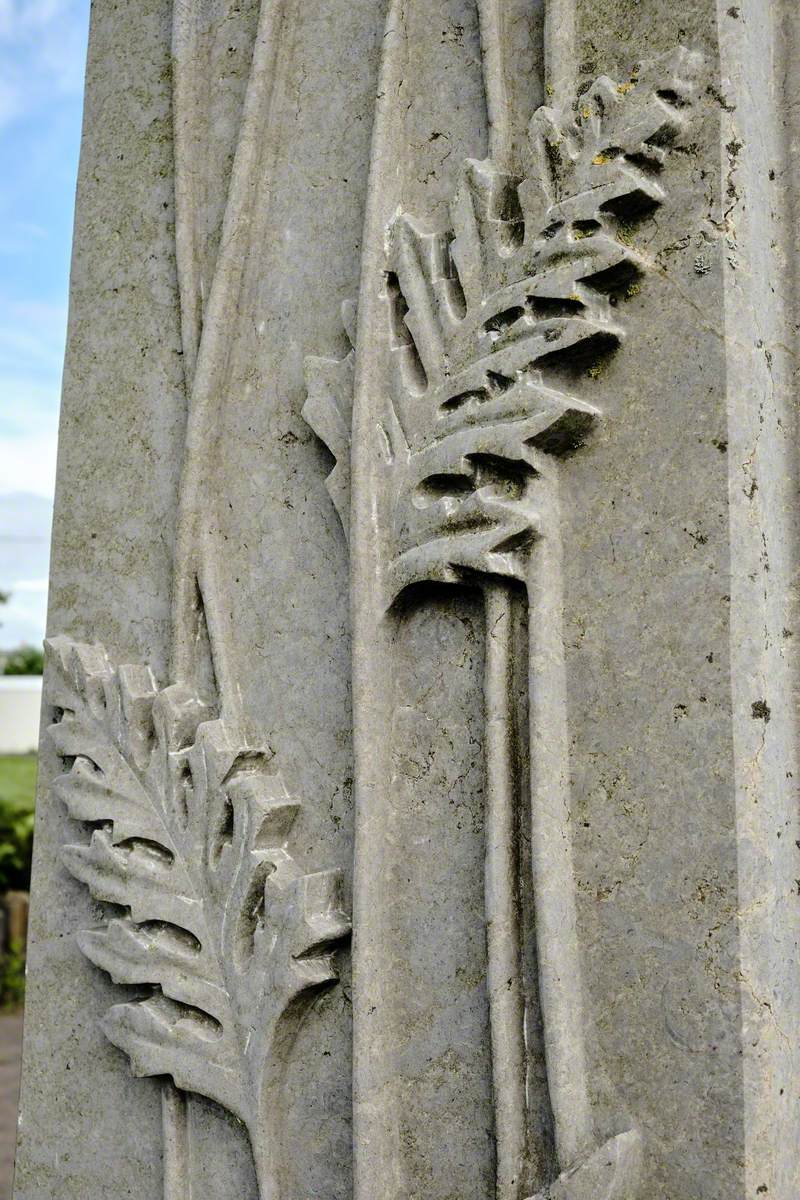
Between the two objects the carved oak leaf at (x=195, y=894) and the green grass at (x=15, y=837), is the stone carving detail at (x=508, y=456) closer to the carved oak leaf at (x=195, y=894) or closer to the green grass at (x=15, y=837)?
the carved oak leaf at (x=195, y=894)

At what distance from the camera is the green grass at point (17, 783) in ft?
20.7

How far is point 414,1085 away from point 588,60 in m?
1.35

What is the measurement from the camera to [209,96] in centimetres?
197

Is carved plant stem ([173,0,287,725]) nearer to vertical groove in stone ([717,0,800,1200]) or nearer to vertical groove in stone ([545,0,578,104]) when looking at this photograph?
vertical groove in stone ([545,0,578,104])

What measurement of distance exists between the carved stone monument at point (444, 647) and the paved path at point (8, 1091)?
2.21m

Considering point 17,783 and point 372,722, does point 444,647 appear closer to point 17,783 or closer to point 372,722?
point 372,722

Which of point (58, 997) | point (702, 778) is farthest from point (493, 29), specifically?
point (58, 997)

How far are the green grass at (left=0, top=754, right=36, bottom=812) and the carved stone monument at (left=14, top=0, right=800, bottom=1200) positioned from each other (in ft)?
14.6

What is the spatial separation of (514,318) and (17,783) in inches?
235

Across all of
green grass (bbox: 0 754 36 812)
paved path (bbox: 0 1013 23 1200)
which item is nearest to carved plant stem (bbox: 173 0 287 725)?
paved path (bbox: 0 1013 23 1200)

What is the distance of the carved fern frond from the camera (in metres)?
1.41

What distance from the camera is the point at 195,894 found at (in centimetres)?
168

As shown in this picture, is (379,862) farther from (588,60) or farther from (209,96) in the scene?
(209,96)

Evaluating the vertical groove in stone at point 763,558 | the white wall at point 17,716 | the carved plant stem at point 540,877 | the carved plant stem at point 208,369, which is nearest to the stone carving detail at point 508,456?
the carved plant stem at point 540,877
